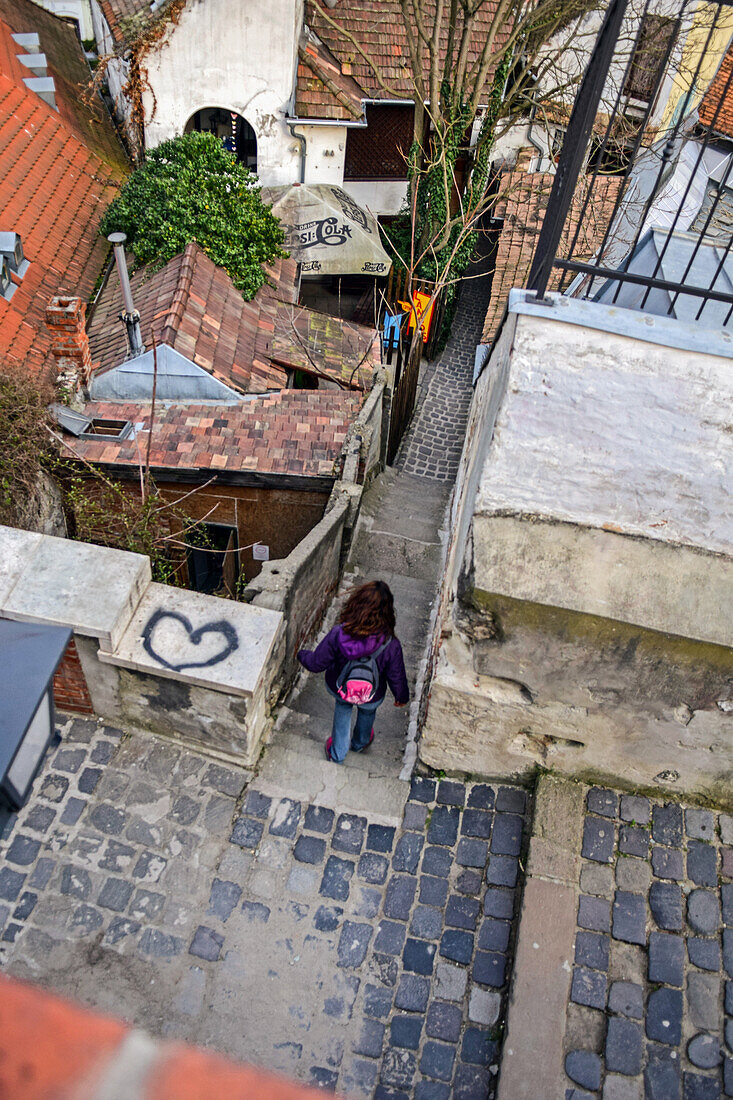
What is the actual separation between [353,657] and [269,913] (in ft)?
4.61

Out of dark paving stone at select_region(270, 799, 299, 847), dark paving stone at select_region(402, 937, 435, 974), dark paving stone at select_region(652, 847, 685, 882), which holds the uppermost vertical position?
dark paving stone at select_region(652, 847, 685, 882)

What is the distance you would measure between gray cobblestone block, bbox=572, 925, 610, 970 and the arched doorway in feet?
48.2

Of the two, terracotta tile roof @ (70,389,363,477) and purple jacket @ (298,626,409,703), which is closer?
purple jacket @ (298,626,409,703)

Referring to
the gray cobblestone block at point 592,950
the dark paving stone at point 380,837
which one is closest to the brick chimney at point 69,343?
the dark paving stone at point 380,837

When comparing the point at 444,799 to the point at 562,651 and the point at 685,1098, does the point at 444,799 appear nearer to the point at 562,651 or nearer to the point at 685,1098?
the point at 562,651

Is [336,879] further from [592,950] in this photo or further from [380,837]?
[592,950]

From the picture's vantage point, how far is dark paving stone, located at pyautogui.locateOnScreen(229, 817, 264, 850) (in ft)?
13.4

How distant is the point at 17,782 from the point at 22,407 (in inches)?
185

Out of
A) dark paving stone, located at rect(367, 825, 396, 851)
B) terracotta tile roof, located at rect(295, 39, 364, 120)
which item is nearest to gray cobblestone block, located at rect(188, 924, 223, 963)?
dark paving stone, located at rect(367, 825, 396, 851)

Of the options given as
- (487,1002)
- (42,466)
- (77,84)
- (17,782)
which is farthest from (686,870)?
(77,84)

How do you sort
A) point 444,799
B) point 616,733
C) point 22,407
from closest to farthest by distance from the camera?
1. point 616,733
2. point 444,799
3. point 22,407

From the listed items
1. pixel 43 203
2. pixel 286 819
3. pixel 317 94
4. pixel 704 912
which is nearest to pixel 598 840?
pixel 704 912

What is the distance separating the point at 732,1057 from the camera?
3365mm

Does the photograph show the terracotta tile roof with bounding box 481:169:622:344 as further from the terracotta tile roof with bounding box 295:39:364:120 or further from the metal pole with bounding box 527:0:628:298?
the metal pole with bounding box 527:0:628:298
